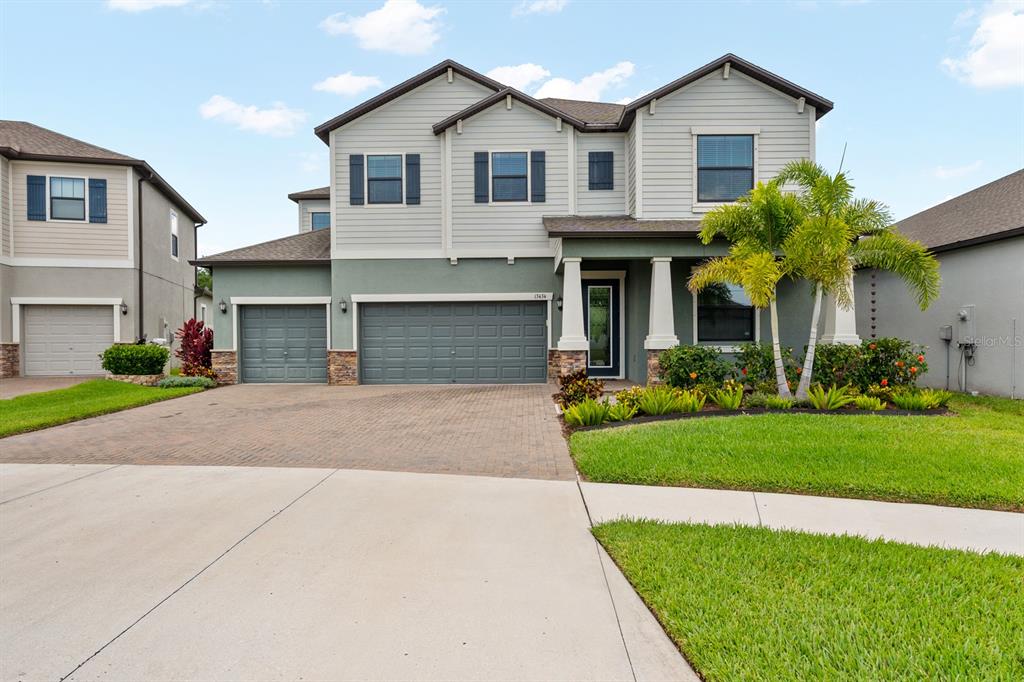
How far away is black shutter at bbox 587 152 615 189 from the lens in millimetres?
15336

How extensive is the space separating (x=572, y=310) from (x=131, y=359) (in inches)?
481

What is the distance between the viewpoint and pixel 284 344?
16.1 meters

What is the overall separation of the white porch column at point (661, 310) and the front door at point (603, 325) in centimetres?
229

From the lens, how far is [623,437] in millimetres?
7555

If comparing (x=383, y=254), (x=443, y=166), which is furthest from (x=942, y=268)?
(x=383, y=254)

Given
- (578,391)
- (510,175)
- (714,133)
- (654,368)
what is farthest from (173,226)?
(714,133)

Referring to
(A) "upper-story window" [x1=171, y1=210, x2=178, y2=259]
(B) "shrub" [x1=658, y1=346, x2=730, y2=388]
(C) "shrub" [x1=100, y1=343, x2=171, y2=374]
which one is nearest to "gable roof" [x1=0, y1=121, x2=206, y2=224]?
(A) "upper-story window" [x1=171, y1=210, x2=178, y2=259]

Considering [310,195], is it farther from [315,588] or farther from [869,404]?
[315,588]

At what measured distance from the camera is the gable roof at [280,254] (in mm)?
15617

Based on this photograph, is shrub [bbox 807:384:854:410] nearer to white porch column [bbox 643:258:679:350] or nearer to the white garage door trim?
white porch column [bbox 643:258:679:350]

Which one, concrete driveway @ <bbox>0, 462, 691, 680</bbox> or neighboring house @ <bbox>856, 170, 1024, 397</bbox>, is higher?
neighboring house @ <bbox>856, 170, 1024, 397</bbox>

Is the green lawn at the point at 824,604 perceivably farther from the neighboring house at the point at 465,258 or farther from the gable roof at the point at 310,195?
the gable roof at the point at 310,195

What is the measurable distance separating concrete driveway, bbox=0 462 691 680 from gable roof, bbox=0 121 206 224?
51.3ft

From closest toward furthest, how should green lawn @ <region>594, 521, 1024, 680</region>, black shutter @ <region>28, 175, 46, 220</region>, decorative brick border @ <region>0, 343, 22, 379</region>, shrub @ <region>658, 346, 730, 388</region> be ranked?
1. green lawn @ <region>594, 521, 1024, 680</region>
2. shrub @ <region>658, 346, 730, 388</region>
3. decorative brick border @ <region>0, 343, 22, 379</region>
4. black shutter @ <region>28, 175, 46, 220</region>
